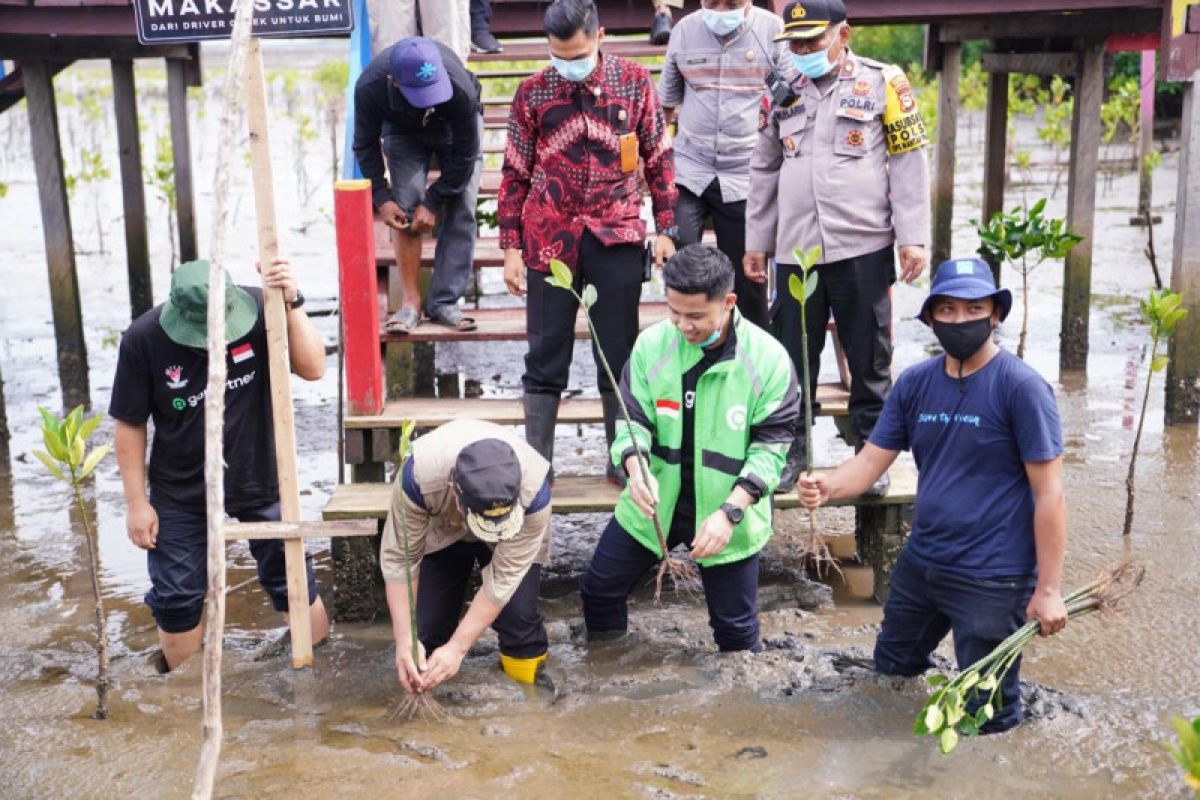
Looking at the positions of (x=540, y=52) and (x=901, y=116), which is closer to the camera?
(x=901, y=116)

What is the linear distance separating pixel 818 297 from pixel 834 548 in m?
1.56

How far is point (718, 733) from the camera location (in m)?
4.29

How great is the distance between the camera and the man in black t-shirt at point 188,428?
4.47m

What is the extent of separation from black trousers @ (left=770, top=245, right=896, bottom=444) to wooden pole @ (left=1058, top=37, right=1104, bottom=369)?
440cm

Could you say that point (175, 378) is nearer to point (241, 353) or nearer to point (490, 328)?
point (241, 353)

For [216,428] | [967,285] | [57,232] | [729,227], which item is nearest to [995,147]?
[729,227]

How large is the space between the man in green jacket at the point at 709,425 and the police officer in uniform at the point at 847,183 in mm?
704

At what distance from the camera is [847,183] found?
4.94 metres

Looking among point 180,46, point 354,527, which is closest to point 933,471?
point 354,527

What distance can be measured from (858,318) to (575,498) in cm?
126

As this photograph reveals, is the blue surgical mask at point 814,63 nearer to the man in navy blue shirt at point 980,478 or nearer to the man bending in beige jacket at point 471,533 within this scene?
the man in navy blue shirt at point 980,478

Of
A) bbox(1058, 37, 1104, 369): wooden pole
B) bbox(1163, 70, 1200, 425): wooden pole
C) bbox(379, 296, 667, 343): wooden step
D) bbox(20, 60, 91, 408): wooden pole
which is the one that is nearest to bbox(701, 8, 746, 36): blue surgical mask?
bbox(379, 296, 667, 343): wooden step

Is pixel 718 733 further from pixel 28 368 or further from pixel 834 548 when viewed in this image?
pixel 28 368

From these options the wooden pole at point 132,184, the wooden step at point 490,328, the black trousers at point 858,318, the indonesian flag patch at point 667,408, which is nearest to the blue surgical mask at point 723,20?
the black trousers at point 858,318
